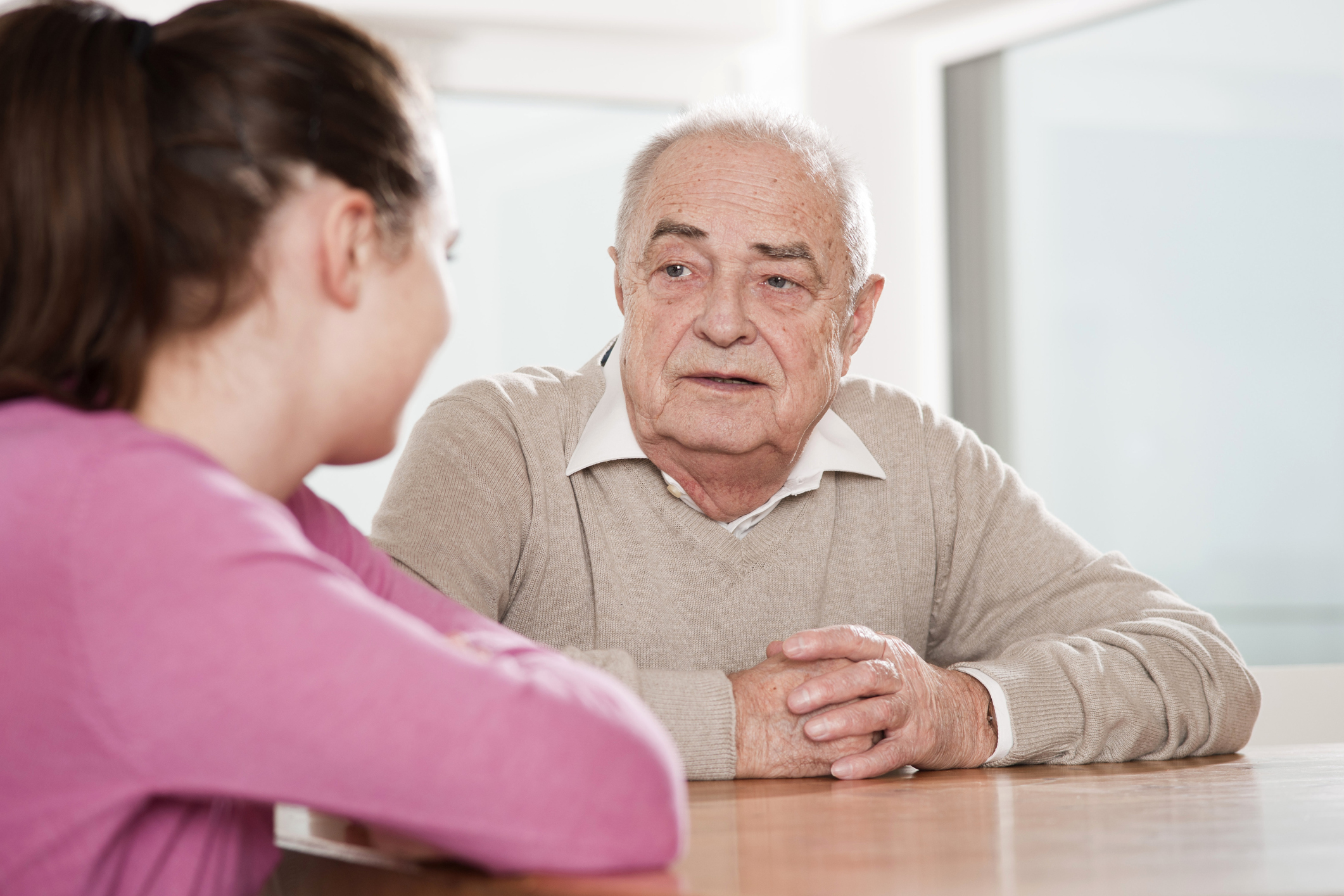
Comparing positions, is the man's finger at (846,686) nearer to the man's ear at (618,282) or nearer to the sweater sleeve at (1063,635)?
the sweater sleeve at (1063,635)

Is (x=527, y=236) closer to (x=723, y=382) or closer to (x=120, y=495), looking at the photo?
(x=723, y=382)

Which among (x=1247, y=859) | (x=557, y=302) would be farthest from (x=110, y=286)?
(x=557, y=302)

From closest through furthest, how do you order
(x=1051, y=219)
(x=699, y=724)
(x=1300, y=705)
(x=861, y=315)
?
(x=699, y=724) → (x=861, y=315) → (x=1300, y=705) → (x=1051, y=219)

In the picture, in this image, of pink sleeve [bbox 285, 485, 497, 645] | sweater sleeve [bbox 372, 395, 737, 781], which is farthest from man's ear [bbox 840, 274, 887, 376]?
pink sleeve [bbox 285, 485, 497, 645]

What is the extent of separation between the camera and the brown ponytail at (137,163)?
743mm

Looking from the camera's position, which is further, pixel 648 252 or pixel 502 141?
pixel 502 141

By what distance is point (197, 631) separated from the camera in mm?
665

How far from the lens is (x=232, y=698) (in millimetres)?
664

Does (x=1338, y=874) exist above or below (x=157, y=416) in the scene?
below

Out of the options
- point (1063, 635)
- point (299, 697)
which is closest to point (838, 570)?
point (1063, 635)

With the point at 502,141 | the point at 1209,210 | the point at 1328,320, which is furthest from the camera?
the point at 502,141

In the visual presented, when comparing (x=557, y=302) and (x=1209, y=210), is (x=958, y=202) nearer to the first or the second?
(x=1209, y=210)

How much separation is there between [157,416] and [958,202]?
2.67 metres

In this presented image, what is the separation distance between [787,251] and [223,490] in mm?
1086
